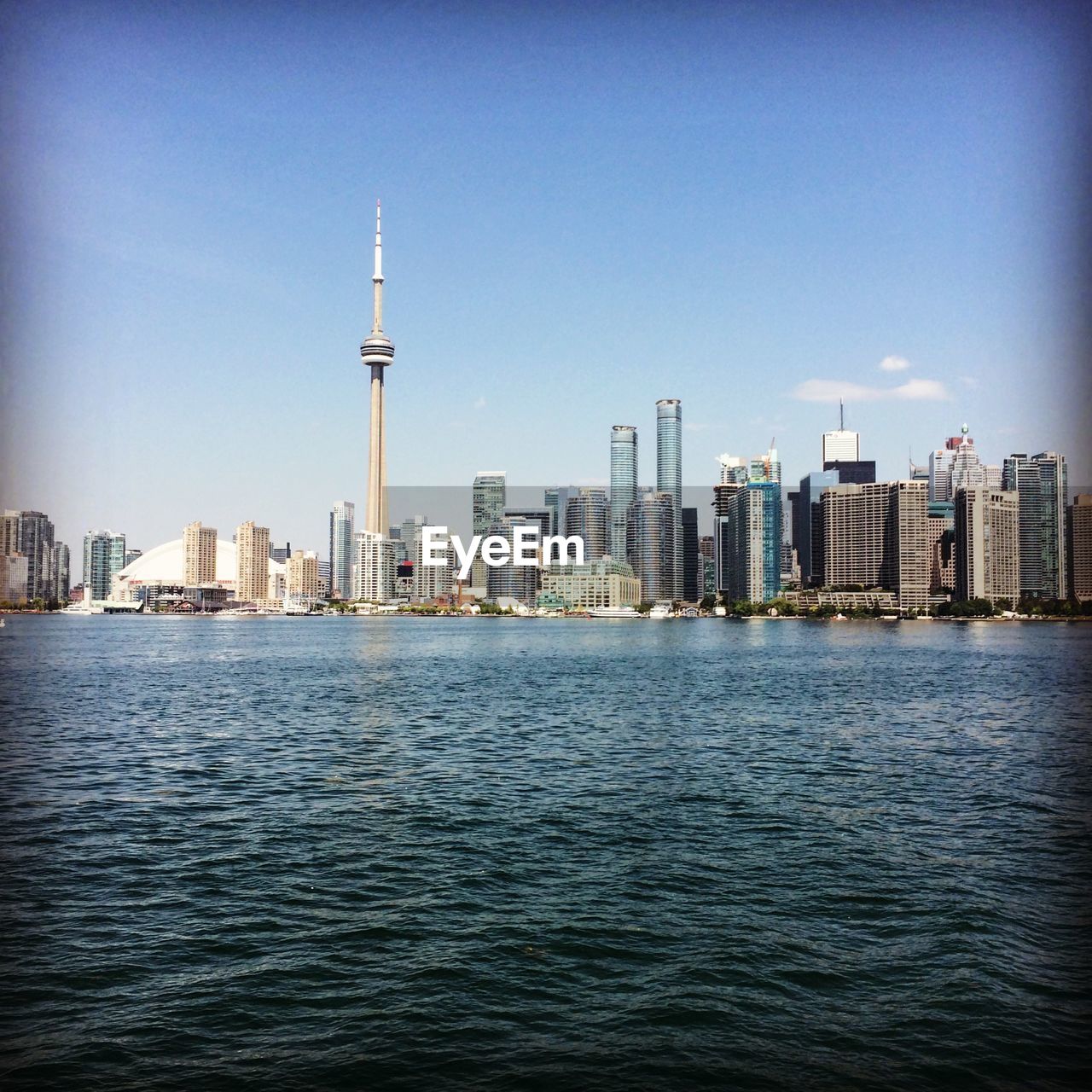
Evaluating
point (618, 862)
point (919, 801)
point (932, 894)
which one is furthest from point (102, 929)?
point (919, 801)

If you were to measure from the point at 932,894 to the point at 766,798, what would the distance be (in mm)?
8099

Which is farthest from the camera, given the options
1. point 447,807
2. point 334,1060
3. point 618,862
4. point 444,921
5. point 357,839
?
point 447,807

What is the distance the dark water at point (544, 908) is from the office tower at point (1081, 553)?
79.5 m

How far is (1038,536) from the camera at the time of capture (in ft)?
589

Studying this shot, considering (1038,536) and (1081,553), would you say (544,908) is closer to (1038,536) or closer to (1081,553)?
(1081,553)

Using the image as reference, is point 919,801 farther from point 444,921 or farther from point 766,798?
point 444,921

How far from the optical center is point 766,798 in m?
24.2

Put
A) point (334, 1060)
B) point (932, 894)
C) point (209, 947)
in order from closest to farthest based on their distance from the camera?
point (334, 1060)
point (209, 947)
point (932, 894)

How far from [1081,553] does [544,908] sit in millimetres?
129381

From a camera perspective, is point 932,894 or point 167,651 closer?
point 932,894

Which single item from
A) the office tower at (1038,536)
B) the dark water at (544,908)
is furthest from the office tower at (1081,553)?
the dark water at (544,908)

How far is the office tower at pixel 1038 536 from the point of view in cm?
15325

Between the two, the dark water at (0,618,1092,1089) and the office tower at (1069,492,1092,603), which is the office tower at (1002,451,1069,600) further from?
the dark water at (0,618,1092,1089)

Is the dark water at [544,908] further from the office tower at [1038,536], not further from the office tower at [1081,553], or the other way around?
the office tower at [1038,536]
